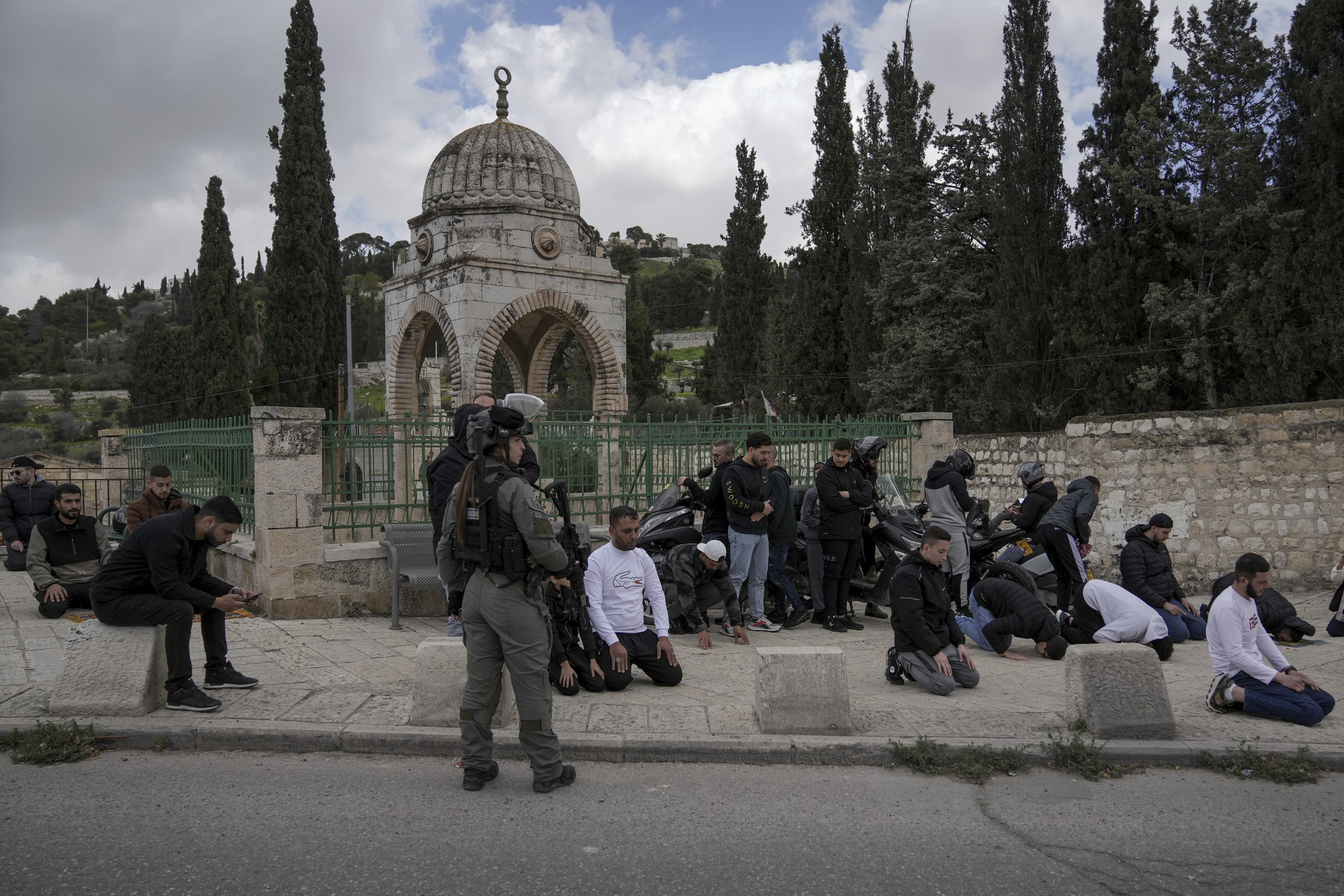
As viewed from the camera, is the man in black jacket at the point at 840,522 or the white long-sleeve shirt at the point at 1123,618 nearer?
the white long-sleeve shirt at the point at 1123,618

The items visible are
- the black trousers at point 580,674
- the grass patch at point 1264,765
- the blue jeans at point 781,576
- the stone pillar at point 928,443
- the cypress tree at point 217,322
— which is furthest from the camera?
the cypress tree at point 217,322

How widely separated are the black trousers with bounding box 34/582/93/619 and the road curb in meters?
3.73

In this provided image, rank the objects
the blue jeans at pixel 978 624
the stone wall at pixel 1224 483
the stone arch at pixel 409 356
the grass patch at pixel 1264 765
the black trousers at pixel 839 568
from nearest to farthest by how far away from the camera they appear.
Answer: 1. the grass patch at pixel 1264 765
2. the blue jeans at pixel 978 624
3. the black trousers at pixel 839 568
4. the stone wall at pixel 1224 483
5. the stone arch at pixel 409 356

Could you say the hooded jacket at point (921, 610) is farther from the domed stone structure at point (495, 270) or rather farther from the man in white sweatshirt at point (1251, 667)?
the domed stone structure at point (495, 270)

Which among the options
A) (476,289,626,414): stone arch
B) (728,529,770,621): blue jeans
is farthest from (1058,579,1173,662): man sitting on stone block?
(476,289,626,414): stone arch

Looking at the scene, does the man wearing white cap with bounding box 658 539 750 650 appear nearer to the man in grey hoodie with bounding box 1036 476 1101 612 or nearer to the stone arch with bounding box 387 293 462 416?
the man in grey hoodie with bounding box 1036 476 1101 612

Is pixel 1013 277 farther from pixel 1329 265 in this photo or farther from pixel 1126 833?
pixel 1126 833

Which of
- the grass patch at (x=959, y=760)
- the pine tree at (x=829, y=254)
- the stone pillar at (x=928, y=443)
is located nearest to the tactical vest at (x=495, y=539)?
the grass patch at (x=959, y=760)

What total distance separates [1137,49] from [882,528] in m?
19.7

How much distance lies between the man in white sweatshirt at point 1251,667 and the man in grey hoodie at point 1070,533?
2.19m

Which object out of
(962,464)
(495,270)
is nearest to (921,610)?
(962,464)

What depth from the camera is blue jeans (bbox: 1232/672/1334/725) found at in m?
5.29

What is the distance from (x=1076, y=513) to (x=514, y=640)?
5.83 m

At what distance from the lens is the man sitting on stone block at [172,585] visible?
5.17 metres
